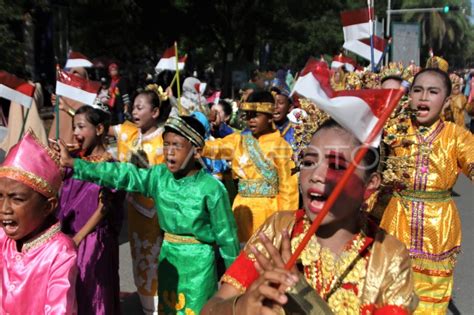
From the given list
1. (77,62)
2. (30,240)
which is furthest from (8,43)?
(30,240)

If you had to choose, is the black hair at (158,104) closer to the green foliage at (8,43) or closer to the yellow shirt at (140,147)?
the yellow shirt at (140,147)

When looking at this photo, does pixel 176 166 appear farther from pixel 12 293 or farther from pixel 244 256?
pixel 244 256

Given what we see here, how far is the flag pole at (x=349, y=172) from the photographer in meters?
1.85

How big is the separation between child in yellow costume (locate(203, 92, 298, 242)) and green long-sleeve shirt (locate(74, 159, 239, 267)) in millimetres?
1662

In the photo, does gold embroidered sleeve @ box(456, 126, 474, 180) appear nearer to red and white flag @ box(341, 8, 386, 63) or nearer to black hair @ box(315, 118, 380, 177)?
black hair @ box(315, 118, 380, 177)

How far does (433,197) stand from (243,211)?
196 cm

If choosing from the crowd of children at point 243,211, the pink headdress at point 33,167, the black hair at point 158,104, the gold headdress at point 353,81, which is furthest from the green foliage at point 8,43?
the gold headdress at point 353,81

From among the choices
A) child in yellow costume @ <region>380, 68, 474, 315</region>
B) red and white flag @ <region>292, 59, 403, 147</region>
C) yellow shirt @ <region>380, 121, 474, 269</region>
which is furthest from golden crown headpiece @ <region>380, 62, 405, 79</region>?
red and white flag @ <region>292, 59, 403, 147</region>

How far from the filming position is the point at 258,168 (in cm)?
581

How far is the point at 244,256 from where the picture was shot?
7.71 ft

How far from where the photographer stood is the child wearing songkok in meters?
2.76

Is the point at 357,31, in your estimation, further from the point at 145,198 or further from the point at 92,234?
the point at 92,234

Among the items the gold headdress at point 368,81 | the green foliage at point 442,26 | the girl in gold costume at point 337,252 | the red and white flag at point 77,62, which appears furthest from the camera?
the green foliage at point 442,26

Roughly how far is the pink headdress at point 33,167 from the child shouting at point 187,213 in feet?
3.19
